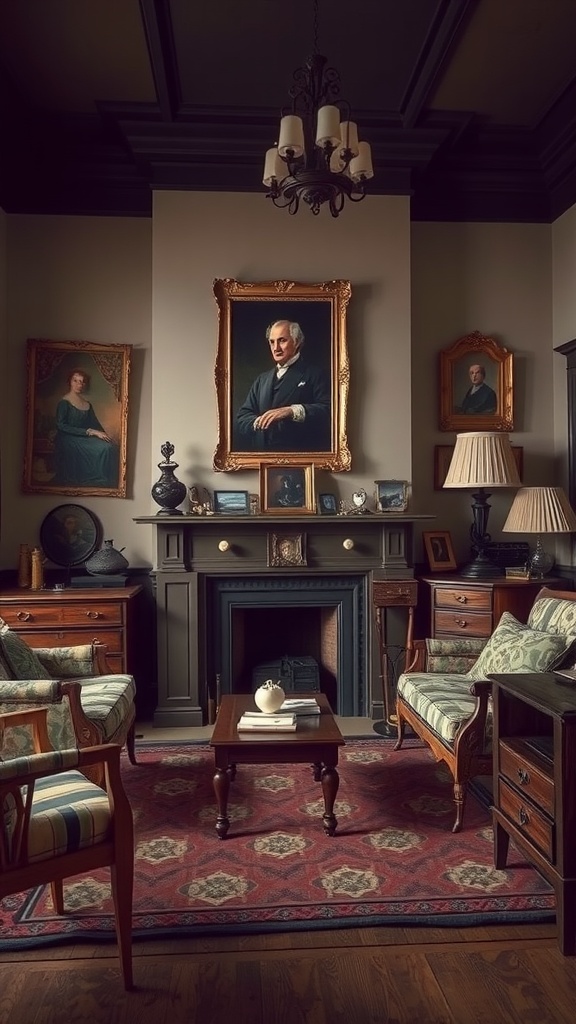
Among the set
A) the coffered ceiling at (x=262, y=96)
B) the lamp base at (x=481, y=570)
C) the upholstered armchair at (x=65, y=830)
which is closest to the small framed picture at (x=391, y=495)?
the lamp base at (x=481, y=570)

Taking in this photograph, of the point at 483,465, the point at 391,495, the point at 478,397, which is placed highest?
the point at 478,397

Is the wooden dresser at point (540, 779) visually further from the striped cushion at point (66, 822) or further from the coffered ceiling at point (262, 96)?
the coffered ceiling at point (262, 96)

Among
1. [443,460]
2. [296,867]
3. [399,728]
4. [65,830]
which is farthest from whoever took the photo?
[443,460]

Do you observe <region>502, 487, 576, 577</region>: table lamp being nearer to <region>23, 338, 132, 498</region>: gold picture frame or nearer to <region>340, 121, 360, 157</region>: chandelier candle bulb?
<region>340, 121, 360, 157</region>: chandelier candle bulb

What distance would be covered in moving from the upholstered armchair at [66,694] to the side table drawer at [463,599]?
7.07 feet

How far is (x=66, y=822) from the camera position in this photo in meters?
2.19

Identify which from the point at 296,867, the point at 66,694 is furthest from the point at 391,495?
the point at 296,867

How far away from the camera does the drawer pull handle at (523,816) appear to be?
2.62 meters

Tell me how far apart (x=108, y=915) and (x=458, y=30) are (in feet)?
15.5

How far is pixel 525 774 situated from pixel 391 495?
2760 mm

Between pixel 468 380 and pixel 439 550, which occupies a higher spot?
pixel 468 380

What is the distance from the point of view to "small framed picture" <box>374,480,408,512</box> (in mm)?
5195

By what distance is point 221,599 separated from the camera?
205 inches

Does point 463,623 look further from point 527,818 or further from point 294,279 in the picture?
point 294,279
